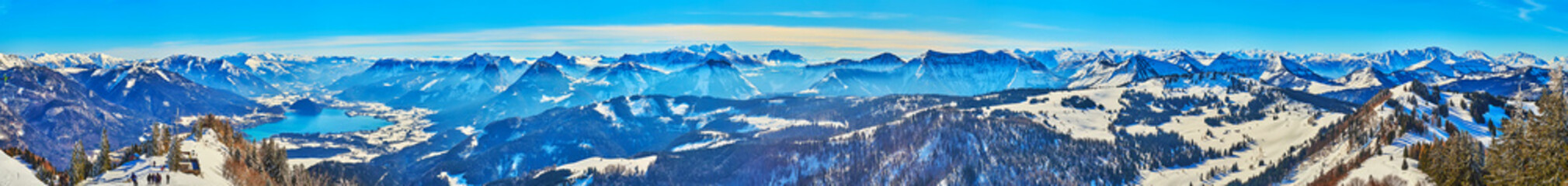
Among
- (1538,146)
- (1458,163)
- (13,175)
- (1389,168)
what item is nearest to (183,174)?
(13,175)

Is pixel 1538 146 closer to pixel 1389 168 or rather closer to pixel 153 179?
pixel 1389 168

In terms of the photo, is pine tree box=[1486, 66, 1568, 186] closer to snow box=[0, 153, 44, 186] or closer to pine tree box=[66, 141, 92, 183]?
snow box=[0, 153, 44, 186]

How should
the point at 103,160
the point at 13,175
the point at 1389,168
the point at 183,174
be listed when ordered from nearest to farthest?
the point at 13,175 → the point at 183,174 → the point at 103,160 → the point at 1389,168

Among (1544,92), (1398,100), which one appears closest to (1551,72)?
(1544,92)

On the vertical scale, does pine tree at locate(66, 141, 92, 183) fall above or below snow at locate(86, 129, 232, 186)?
above

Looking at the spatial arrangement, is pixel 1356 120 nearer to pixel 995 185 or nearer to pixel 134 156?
pixel 995 185

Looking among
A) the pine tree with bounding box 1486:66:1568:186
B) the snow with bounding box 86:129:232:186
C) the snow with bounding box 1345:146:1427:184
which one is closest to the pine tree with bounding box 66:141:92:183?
the snow with bounding box 86:129:232:186

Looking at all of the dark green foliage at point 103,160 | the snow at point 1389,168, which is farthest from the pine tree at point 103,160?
the snow at point 1389,168
